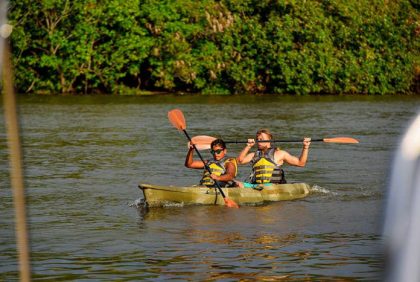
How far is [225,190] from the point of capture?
52.4 ft

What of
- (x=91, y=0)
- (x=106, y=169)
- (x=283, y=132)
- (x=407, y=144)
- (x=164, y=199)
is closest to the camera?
(x=407, y=144)

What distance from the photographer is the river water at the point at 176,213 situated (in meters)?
10.9

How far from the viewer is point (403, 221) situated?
1.66 meters

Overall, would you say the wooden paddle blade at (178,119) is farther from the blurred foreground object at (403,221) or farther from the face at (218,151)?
the blurred foreground object at (403,221)

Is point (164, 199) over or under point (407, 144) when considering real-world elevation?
under

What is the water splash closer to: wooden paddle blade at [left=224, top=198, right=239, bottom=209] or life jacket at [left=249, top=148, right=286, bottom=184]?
life jacket at [left=249, top=148, right=286, bottom=184]

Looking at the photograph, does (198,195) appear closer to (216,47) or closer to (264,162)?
(264,162)

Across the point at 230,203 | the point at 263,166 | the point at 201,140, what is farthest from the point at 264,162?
the point at 230,203

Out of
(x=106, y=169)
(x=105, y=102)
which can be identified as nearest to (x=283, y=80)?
(x=105, y=102)

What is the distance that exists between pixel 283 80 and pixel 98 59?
10643 millimetres

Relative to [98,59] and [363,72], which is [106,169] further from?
[363,72]

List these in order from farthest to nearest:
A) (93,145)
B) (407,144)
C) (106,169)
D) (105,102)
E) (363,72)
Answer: (363,72) → (105,102) → (93,145) → (106,169) → (407,144)

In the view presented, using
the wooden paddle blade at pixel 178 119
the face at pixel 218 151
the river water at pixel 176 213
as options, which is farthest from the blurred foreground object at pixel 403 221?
the wooden paddle blade at pixel 178 119

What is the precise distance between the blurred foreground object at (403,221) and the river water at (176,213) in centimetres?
7
